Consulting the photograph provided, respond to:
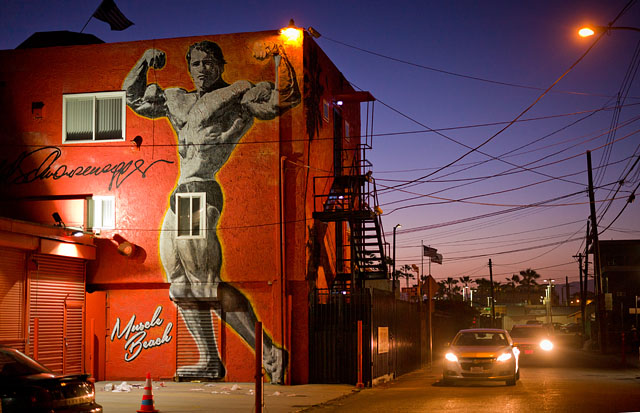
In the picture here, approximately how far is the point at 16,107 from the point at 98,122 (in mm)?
2672

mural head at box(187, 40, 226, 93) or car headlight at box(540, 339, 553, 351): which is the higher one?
mural head at box(187, 40, 226, 93)

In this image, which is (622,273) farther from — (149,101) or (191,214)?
(149,101)

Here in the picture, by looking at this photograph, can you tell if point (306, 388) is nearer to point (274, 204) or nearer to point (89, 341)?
point (274, 204)

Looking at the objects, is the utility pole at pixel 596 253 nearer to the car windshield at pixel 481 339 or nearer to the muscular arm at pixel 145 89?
the car windshield at pixel 481 339

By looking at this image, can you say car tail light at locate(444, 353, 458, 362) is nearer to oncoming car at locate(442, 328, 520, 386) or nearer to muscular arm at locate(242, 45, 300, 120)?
oncoming car at locate(442, 328, 520, 386)

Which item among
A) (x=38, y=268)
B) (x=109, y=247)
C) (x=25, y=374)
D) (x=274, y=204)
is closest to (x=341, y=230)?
(x=274, y=204)

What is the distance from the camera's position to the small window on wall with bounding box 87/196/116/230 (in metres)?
24.0

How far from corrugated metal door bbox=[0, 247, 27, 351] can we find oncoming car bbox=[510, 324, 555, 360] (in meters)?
19.7

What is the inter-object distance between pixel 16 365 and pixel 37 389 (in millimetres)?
1281

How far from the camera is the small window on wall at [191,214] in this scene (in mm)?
23500

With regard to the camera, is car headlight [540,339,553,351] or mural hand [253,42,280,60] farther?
car headlight [540,339,553,351]
